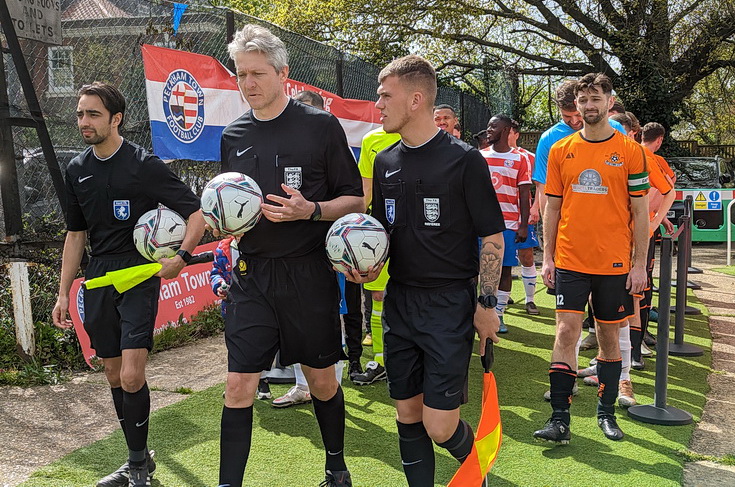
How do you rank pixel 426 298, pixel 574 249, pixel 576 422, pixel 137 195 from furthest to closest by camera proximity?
pixel 576 422
pixel 574 249
pixel 137 195
pixel 426 298

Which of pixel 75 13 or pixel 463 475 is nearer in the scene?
pixel 463 475

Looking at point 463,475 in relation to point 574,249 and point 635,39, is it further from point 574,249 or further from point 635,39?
point 635,39

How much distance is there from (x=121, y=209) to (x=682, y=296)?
4.71 meters

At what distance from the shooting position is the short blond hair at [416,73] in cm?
328

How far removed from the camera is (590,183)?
4.48m

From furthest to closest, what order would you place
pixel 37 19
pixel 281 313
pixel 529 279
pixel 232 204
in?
1. pixel 529 279
2. pixel 37 19
3. pixel 281 313
4. pixel 232 204

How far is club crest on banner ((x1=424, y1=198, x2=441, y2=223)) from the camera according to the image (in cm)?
326

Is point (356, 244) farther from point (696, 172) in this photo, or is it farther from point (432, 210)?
point (696, 172)

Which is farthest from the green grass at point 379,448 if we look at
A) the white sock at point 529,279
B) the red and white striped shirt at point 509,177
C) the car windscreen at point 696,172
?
the car windscreen at point 696,172

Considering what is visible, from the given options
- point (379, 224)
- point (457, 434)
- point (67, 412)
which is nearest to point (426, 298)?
point (379, 224)

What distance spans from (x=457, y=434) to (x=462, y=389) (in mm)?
206

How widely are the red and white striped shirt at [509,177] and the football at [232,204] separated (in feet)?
15.5

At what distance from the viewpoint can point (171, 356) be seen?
6.84m

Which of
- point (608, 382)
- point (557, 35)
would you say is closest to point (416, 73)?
point (608, 382)
